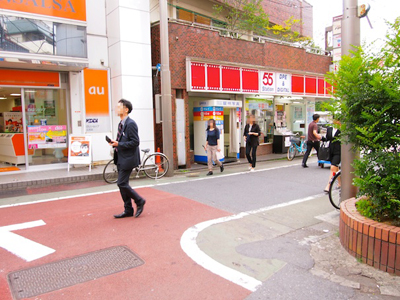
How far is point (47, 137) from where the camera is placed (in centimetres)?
1050

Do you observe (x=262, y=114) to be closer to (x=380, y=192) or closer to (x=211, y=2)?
(x=211, y=2)

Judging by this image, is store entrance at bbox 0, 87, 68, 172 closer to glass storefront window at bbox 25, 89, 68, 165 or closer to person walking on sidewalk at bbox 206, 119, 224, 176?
glass storefront window at bbox 25, 89, 68, 165

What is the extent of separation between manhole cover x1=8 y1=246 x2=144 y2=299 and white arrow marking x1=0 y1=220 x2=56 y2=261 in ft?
1.41

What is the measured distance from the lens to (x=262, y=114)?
15602mm

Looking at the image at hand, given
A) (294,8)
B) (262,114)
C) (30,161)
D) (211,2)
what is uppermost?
(294,8)

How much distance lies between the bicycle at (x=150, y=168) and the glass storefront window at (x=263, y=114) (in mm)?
6121

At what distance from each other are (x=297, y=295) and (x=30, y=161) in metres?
9.64

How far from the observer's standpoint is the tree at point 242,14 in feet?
49.2

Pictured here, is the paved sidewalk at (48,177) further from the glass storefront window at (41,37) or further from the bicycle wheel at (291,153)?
the bicycle wheel at (291,153)

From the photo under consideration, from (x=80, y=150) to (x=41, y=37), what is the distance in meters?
3.51

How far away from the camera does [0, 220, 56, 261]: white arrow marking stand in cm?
419

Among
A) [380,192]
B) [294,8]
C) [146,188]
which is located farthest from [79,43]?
→ [294,8]

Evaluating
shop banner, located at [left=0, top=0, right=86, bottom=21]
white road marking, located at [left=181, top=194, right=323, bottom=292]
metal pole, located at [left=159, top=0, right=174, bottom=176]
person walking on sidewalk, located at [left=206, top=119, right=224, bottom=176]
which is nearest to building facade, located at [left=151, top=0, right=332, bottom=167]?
metal pole, located at [left=159, top=0, right=174, bottom=176]

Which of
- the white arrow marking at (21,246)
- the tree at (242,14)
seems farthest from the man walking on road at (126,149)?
the tree at (242,14)
